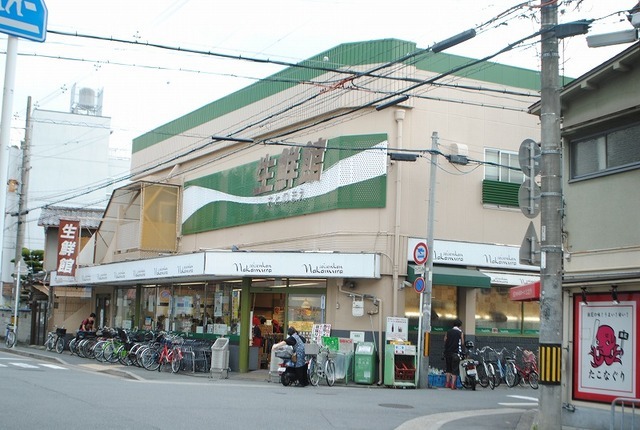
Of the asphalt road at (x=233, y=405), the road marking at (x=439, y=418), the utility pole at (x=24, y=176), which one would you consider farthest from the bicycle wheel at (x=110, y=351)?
the road marking at (x=439, y=418)

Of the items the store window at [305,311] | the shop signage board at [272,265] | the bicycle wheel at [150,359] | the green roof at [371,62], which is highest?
the green roof at [371,62]

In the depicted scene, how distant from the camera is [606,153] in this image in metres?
14.2

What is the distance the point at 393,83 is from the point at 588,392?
42.4 ft

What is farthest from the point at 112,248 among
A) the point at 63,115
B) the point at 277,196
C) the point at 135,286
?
the point at 63,115

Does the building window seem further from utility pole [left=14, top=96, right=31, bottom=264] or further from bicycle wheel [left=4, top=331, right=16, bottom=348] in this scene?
bicycle wheel [left=4, top=331, right=16, bottom=348]

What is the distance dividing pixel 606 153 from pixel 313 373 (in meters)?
11.0

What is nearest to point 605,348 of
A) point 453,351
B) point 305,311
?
point 453,351

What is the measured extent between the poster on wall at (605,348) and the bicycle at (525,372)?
1012 cm

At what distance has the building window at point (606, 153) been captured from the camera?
13.7 meters

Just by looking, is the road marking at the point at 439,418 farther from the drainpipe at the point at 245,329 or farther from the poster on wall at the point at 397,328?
the drainpipe at the point at 245,329

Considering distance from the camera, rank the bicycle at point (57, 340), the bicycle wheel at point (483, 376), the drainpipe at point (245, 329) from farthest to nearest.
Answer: the bicycle at point (57, 340) < the drainpipe at point (245, 329) < the bicycle wheel at point (483, 376)

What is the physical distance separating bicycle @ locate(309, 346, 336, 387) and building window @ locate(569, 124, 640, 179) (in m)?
10.0

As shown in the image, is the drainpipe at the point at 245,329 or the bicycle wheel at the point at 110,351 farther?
the bicycle wheel at the point at 110,351

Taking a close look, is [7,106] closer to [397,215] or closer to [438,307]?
[397,215]
